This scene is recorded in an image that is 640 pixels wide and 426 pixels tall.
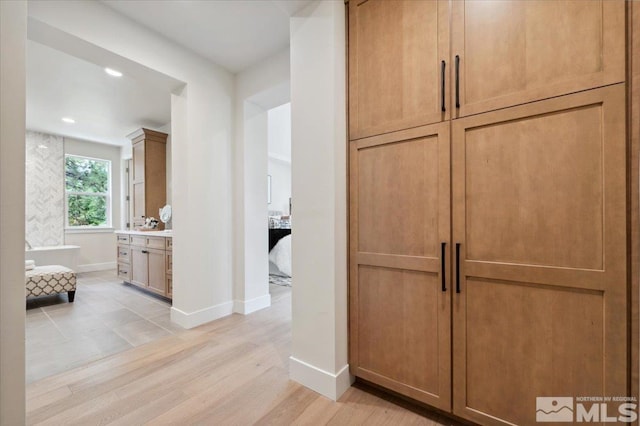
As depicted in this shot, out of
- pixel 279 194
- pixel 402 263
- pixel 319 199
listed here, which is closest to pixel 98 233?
pixel 279 194

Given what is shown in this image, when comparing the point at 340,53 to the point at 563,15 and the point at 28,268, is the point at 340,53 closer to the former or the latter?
the point at 563,15

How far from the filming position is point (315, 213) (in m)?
1.70

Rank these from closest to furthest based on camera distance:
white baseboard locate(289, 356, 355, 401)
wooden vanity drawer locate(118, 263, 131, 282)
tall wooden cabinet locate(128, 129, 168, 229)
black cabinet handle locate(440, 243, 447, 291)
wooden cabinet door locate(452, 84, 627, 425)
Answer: wooden cabinet door locate(452, 84, 627, 425), black cabinet handle locate(440, 243, 447, 291), white baseboard locate(289, 356, 355, 401), wooden vanity drawer locate(118, 263, 131, 282), tall wooden cabinet locate(128, 129, 168, 229)

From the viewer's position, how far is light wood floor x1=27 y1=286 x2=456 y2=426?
146cm

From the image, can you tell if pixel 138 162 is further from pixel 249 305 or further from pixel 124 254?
pixel 249 305

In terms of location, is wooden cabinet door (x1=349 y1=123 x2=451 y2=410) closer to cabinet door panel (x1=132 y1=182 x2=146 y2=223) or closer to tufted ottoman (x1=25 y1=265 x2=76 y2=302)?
tufted ottoman (x1=25 y1=265 x2=76 y2=302)

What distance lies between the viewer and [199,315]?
273cm

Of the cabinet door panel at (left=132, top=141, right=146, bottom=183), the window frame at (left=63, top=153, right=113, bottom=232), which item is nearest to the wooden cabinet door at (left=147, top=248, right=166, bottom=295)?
the cabinet door panel at (left=132, top=141, right=146, bottom=183)

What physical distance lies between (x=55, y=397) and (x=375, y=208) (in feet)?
7.24

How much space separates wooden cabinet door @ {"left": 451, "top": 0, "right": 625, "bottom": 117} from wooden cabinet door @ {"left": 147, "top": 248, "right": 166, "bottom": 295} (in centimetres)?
348

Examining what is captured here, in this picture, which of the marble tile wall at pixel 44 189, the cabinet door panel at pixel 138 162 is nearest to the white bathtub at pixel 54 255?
the marble tile wall at pixel 44 189

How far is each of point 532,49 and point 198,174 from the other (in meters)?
2.69

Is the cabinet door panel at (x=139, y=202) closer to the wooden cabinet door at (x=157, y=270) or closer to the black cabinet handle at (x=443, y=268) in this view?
the wooden cabinet door at (x=157, y=270)

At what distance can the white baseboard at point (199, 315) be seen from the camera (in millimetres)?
2662
